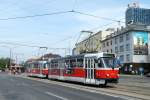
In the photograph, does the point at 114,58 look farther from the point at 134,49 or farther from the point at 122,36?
the point at 122,36

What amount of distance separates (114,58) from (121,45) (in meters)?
74.4

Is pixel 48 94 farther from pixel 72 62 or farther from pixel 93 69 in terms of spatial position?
pixel 72 62

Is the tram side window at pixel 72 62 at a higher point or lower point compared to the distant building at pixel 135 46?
lower

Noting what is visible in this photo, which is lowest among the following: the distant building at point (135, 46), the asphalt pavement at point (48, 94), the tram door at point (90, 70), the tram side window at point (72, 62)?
the asphalt pavement at point (48, 94)

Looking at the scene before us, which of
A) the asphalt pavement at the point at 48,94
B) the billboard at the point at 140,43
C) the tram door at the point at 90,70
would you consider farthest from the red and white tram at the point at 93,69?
the billboard at the point at 140,43

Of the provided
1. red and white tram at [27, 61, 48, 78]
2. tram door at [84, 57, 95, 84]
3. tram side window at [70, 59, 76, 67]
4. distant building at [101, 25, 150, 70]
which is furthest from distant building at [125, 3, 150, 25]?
distant building at [101, 25, 150, 70]

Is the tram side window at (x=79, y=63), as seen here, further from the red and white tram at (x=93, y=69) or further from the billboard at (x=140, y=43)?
the billboard at (x=140, y=43)

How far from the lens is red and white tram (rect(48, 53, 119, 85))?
3234 centimetres

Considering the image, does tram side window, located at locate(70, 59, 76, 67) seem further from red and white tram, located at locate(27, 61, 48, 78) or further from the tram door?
red and white tram, located at locate(27, 61, 48, 78)

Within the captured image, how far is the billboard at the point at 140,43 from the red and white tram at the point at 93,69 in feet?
195

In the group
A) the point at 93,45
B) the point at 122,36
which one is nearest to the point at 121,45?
the point at 122,36

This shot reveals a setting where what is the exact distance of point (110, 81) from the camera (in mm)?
32500

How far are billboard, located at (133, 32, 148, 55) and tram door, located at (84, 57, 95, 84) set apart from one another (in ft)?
215

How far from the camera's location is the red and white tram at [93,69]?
106ft
